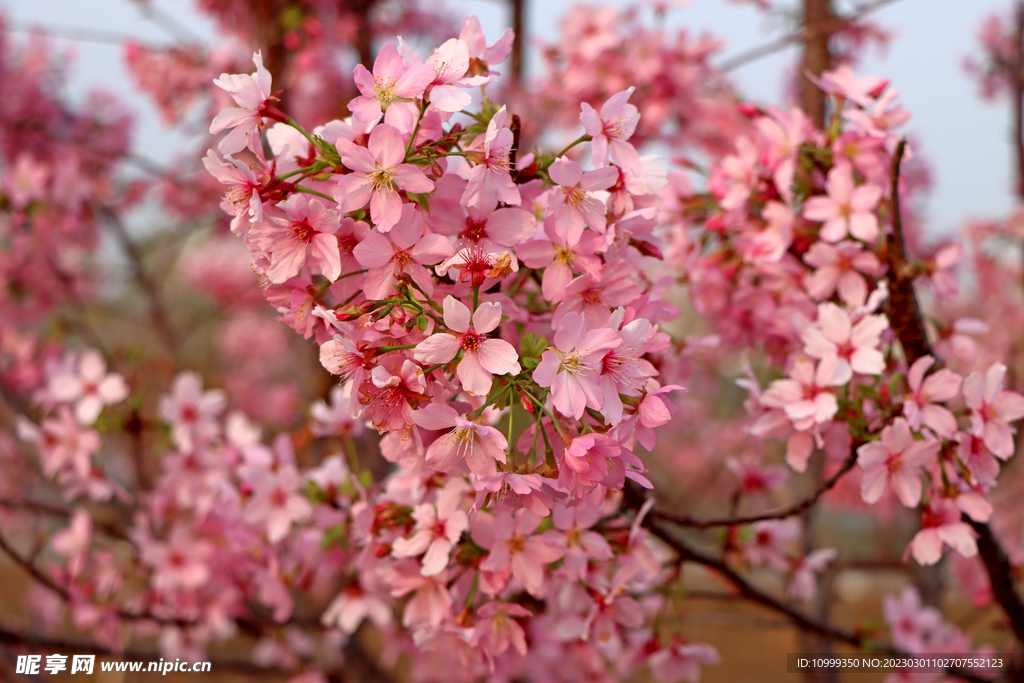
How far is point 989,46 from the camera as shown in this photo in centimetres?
479

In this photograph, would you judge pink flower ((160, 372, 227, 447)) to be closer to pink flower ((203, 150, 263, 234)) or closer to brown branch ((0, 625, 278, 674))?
brown branch ((0, 625, 278, 674))

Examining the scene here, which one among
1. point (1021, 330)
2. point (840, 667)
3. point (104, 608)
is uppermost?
point (104, 608)

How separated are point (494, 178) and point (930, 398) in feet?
3.26

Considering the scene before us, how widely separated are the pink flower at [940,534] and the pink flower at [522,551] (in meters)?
0.76

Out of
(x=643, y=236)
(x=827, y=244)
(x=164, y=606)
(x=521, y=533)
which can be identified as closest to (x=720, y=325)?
(x=827, y=244)

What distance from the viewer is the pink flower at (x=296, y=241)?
0.93 m

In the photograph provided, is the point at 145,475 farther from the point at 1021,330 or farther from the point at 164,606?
the point at 1021,330

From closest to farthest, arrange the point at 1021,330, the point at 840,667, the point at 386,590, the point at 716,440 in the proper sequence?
the point at 386,590 → the point at 840,667 → the point at 1021,330 → the point at 716,440

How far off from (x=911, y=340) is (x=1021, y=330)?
4052 mm

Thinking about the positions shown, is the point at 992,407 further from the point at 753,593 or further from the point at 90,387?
the point at 90,387

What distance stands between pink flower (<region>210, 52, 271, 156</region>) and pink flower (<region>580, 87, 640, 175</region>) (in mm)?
516

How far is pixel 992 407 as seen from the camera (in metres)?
1.31

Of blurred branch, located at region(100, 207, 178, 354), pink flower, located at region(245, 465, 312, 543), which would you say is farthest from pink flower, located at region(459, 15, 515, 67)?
blurred branch, located at region(100, 207, 178, 354)

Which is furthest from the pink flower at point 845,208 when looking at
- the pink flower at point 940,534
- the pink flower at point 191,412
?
the pink flower at point 191,412
